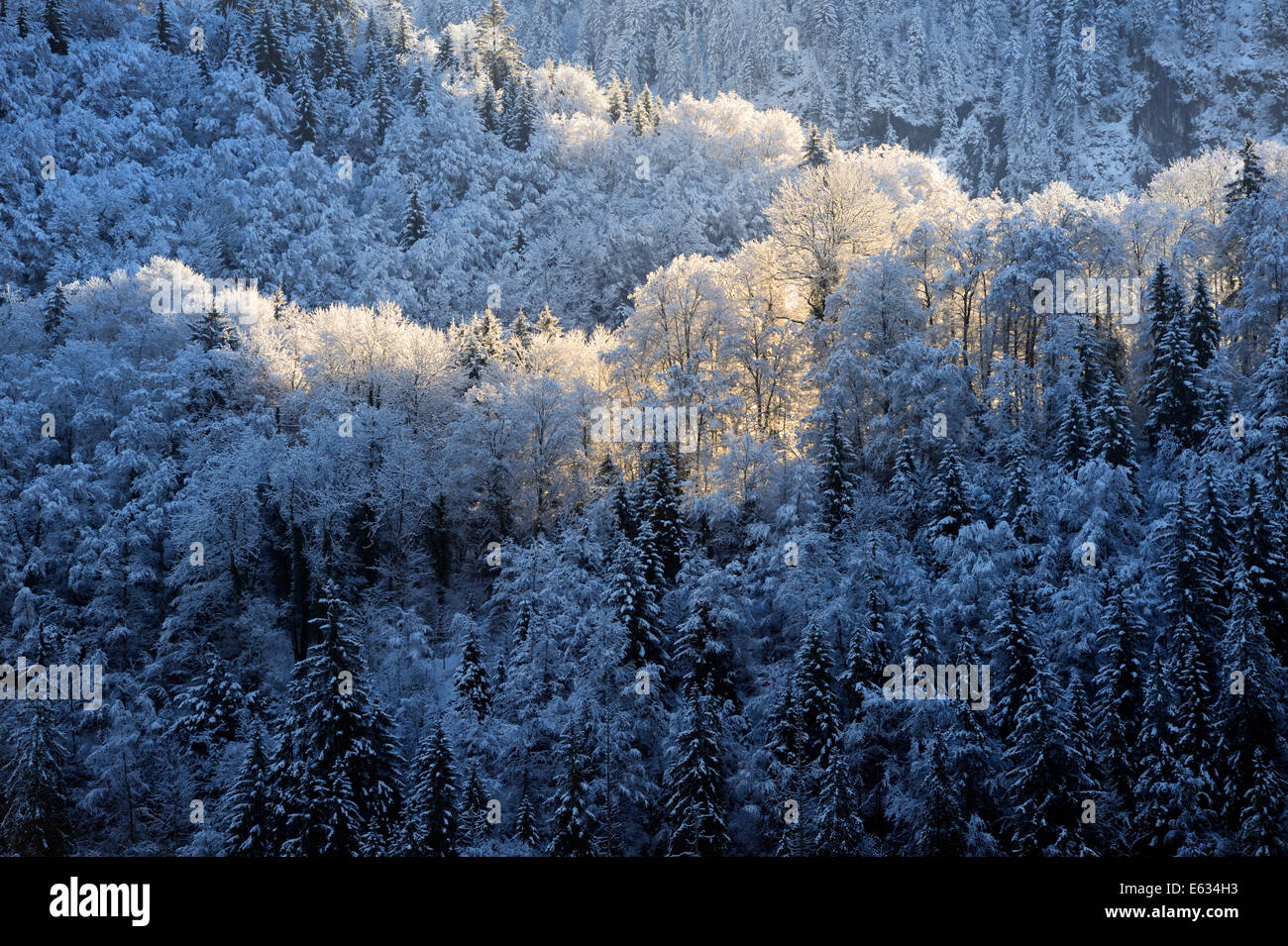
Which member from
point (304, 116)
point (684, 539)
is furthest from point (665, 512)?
point (304, 116)

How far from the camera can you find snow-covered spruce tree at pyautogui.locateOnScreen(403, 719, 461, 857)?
A: 116 ft

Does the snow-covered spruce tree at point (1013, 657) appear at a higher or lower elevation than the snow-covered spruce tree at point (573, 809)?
higher

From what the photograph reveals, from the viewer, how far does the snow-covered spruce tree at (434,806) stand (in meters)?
35.5

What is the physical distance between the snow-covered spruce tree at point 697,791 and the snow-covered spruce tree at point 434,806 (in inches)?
297

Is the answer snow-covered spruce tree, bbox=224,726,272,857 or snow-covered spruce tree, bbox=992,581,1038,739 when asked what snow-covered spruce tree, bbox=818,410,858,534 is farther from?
snow-covered spruce tree, bbox=224,726,272,857

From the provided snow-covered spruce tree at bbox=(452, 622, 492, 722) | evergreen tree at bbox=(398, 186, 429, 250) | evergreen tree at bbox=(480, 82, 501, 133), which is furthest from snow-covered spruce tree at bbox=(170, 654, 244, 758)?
evergreen tree at bbox=(480, 82, 501, 133)

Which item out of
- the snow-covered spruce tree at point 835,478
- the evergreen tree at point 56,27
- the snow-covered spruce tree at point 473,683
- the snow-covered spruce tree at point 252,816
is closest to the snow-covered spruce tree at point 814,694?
the snow-covered spruce tree at point 835,478

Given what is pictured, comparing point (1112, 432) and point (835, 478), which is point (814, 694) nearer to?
point (835, 478)

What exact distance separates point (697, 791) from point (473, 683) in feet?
34.2

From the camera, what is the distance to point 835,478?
→ 159 ft

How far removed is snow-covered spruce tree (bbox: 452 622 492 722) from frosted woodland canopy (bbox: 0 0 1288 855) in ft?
0.60

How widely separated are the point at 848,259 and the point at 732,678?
2719cm

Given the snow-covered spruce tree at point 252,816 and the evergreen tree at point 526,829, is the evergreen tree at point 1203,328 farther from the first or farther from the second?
the snow-covered spruce tree at point 252,816

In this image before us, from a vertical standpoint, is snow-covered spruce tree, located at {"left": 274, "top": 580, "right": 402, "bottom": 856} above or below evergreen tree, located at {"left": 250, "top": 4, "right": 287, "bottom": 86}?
below
